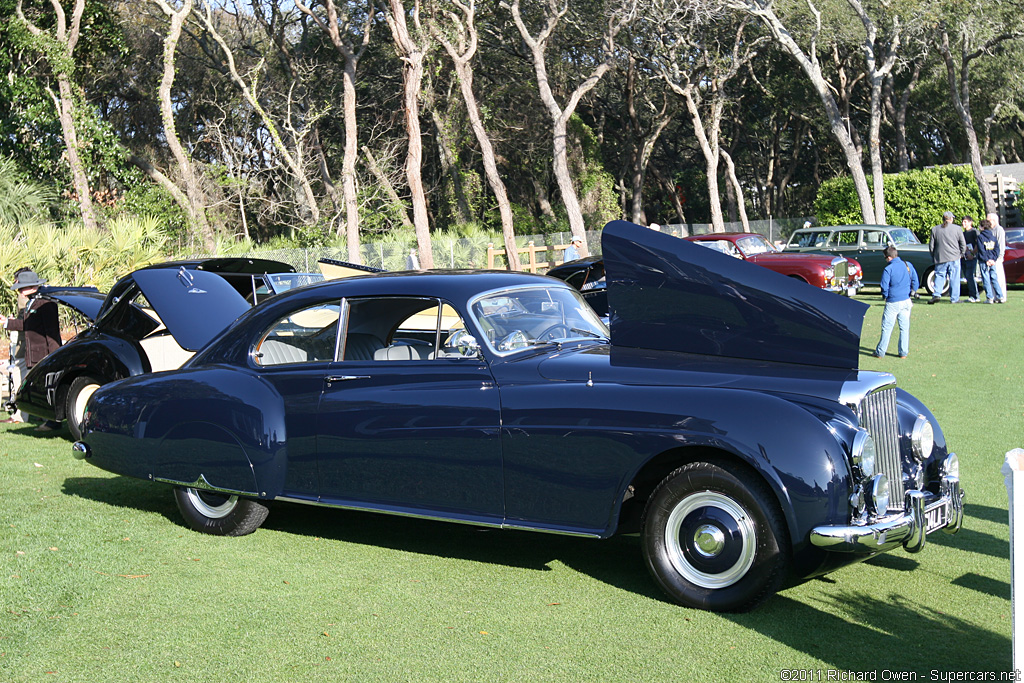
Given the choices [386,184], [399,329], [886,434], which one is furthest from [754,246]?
[886,434]

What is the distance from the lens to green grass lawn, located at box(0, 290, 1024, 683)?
14.0 feet

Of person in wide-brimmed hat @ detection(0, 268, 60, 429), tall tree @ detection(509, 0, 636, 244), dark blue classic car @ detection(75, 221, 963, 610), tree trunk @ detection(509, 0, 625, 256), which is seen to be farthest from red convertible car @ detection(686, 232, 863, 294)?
dark blue classic car @ detection(75, 221, 963, 610)

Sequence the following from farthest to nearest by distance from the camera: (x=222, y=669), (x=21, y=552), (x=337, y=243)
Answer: (x=337, y=243)
(x=21, y=552)
(x=222, y=669)

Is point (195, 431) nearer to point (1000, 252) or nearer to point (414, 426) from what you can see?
point (414, 426)

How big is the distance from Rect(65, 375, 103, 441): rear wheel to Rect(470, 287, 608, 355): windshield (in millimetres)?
5425

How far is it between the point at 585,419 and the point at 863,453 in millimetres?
1359

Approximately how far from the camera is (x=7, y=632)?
470 cm

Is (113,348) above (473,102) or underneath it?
underneath

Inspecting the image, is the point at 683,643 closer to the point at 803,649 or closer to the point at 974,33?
the point at 803,649

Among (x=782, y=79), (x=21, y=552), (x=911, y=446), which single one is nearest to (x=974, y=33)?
(x=782, y=79)

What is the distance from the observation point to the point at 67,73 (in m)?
28.2

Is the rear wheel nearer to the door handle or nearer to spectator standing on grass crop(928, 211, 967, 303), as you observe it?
the door handle

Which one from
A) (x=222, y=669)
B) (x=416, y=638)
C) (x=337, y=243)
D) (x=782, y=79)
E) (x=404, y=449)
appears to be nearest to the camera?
(x=222, y=669)

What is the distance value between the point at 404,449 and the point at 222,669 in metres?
1.65
